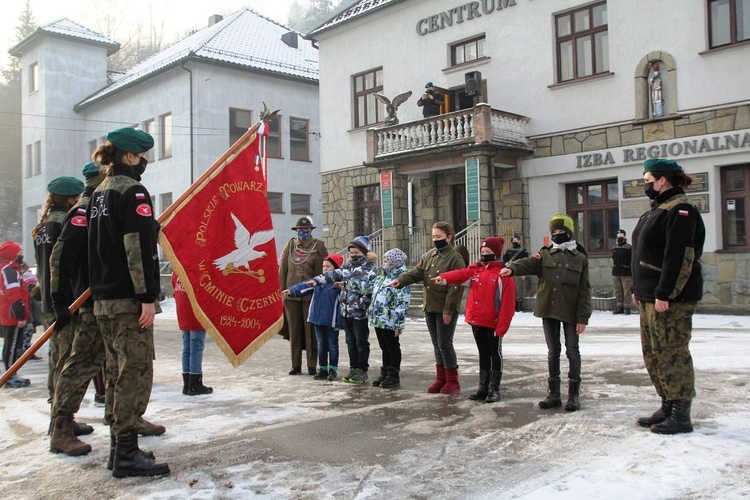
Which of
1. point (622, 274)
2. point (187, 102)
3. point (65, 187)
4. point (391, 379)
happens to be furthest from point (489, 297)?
point (187, 102)

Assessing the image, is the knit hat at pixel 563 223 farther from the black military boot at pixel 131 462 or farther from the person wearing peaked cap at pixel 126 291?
the black military boot at pixel 131 462

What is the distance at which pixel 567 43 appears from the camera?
18.5 m

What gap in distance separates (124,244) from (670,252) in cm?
390

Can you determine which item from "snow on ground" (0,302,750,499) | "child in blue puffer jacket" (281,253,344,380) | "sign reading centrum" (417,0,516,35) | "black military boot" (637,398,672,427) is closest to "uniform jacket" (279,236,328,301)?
"child in blue puffer jacket" (281,253,344,380)

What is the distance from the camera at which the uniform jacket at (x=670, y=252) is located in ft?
16.7

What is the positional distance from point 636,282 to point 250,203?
3.37m

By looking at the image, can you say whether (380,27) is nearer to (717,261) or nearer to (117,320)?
(717,261)

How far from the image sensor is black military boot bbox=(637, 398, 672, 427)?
5281mm

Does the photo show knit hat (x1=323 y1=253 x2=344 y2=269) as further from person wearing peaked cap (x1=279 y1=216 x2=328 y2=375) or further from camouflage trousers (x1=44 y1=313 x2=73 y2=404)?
camouflage trousers (x1=44 y1=313 x2=73 y2=404)

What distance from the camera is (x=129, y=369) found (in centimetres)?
440

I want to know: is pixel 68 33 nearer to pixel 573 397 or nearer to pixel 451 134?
pixel 451 134

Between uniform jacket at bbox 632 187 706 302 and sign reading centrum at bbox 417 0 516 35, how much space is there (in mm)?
15640

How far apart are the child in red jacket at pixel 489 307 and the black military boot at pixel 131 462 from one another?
10.6 ft

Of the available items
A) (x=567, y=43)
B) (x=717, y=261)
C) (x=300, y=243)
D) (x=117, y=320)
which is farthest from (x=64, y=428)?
(x=567, y=43)
